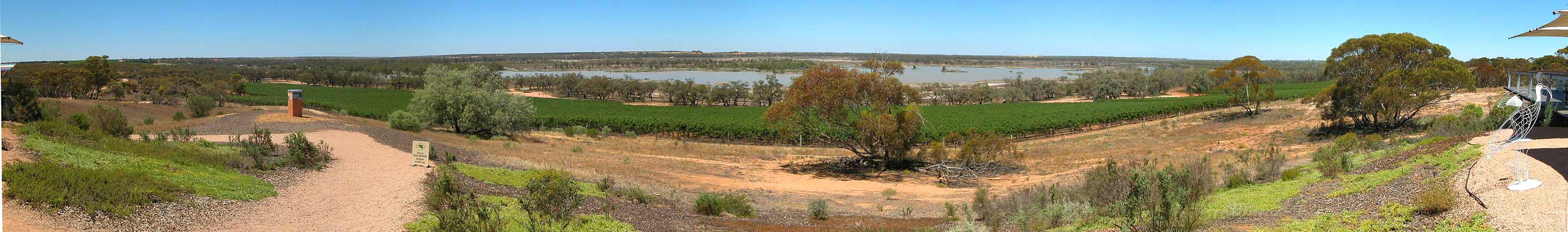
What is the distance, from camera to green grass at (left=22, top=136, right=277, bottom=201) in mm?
11164

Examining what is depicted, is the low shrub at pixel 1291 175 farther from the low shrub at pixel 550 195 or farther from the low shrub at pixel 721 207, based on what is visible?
the low shrub at pixel 550 195

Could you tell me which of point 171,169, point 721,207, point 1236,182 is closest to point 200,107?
point 171,169

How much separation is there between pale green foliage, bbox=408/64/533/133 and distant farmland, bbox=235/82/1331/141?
10.3 metres

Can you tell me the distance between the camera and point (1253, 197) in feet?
43.7

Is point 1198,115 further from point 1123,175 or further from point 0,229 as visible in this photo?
point 0,229

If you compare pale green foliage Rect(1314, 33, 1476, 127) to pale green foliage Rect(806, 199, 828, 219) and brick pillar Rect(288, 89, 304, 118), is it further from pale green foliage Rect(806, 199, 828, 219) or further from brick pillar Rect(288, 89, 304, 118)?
brick pillar Rect(288, 89, 304, 118)

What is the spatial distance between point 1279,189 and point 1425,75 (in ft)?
52.4

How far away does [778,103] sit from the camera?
82.0ft

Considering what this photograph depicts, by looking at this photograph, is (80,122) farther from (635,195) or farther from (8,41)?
(635,195)

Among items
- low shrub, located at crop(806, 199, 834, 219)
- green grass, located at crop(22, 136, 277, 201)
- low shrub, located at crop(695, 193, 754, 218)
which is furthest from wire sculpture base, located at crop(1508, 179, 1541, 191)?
green grass, located at crop(22, 136, 277, 201)

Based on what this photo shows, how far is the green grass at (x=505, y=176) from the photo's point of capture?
15320 millimetres

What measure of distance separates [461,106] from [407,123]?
2.14m

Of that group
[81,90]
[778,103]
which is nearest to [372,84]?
[81,90]

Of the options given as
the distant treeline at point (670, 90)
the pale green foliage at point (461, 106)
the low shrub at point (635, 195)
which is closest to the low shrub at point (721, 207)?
the low shrub at point (635, 195)
